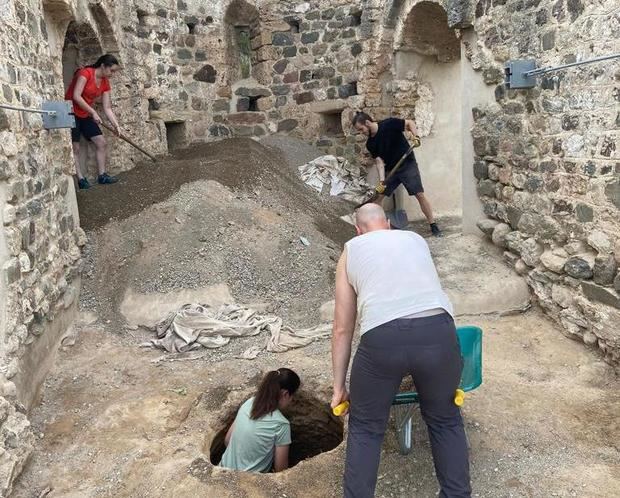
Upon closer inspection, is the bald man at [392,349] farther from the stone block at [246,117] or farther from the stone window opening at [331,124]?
the stone block at [246,117]

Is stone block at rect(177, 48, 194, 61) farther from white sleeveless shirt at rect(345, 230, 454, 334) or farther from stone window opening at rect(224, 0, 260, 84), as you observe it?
white sleeveless shirt at rect(345, 230, 454, 334)

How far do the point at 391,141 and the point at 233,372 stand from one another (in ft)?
11.4

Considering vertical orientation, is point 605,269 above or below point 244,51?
below

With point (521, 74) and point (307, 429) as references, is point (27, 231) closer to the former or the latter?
point (307, 429)

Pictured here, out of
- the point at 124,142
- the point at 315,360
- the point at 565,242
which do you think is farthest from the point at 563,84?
the point at 124,142

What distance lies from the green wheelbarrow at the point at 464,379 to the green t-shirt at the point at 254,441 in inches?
30.1

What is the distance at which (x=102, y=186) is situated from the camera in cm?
625

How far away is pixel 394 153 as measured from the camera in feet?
21.3

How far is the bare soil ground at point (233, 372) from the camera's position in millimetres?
2924

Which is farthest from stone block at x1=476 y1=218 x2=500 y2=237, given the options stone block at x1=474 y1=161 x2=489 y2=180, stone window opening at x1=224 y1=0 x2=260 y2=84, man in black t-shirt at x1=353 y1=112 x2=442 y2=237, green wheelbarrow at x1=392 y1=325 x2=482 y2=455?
stone window opening at x1=224 y1=0 x2=260 y2=84

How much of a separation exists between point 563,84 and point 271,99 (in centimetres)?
510

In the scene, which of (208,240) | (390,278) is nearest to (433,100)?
(208,240)

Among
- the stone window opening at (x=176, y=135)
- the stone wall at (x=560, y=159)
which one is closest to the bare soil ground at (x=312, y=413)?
the stone wall at (x=560, y=159)

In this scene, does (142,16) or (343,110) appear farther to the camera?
(343,110)
